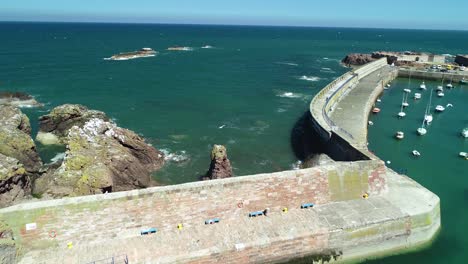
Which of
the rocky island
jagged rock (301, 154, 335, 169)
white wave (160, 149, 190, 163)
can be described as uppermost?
the rocky island

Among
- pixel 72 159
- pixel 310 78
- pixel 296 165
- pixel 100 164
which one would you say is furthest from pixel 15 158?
pixel 310 78

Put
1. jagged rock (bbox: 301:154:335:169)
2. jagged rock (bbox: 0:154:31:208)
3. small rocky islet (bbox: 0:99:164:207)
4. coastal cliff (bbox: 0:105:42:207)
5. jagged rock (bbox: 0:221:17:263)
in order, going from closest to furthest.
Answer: jagged rock (bbox: 0:221:17:263), jagged rock (bbox: 0:154:31:208), coastal cliff (bbox: 0:105:42:207), small rocky islet (bbox: 0:99:164:207), jagged rock (bbox: 301:154:335:169)

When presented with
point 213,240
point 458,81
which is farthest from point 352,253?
point 458,81

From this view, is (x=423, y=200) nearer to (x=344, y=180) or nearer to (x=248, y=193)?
(x=344, y=180)

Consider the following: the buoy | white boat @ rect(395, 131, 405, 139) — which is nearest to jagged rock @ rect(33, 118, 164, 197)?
the buoy

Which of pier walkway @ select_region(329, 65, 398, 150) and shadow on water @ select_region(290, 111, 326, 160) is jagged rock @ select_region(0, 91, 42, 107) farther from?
pier walkway @ select_region(329, 65, 398, 150)

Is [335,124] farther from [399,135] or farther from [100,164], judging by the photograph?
[100,164]
